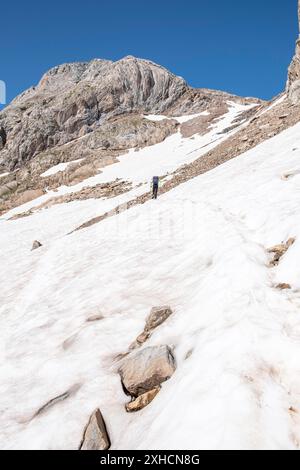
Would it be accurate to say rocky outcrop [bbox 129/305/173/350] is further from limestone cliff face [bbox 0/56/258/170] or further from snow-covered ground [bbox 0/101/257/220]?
limestone cliff face [bbox 0/56/258/170]

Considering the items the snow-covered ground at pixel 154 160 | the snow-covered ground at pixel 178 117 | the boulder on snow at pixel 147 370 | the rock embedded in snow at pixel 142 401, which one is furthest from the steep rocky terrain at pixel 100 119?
the rock embedded in snow at pixel 142 401

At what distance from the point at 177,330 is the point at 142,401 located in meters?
1.94

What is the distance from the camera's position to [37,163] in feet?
258

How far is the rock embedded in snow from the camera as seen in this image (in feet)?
20.9

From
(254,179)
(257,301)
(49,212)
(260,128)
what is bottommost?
(49,212)

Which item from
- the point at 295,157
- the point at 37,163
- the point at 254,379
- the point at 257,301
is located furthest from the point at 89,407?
the point at 37,163

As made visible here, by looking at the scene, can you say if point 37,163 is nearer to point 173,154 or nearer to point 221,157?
point 173,154

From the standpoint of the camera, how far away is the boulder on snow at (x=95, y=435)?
18.9ft

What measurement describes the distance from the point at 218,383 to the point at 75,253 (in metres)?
13.5

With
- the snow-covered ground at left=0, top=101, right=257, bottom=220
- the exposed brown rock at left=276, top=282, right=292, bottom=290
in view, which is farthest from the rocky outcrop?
the snow-covered ground at left=0, top=101, right=257, bottom=220

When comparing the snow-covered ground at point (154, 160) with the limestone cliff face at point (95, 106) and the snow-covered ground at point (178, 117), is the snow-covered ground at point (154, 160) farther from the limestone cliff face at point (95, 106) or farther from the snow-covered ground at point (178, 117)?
the limestone cliff face at point (95, 106)

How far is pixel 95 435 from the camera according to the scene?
5.90m

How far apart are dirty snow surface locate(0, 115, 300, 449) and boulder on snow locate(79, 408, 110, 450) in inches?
5.6

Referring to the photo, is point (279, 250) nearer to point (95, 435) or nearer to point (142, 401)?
point (142, 401)
